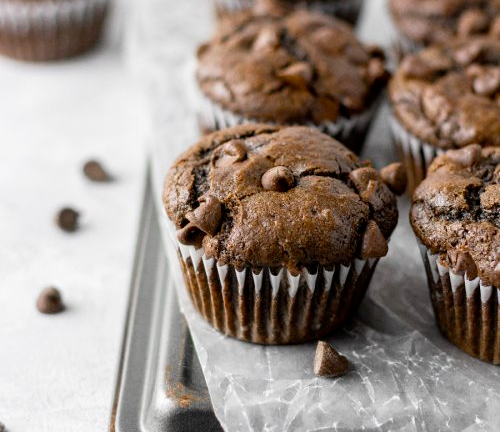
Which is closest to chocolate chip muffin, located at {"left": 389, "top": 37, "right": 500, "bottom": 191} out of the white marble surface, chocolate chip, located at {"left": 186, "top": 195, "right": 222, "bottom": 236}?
chocolate chip, located at {"left": 186, "top": 195, "right": 222, "bottom": 236}

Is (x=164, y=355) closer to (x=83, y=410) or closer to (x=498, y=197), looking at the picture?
(x=83, y=410)

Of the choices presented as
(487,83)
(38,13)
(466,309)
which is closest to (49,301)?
(466,309)

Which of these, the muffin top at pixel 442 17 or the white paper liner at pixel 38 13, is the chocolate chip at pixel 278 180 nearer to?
the muffin top at pixel 442 17

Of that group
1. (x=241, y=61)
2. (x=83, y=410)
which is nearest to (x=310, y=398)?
(x=83, y=410)

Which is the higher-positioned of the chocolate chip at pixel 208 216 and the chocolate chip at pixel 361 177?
the chocolate chip at pixel 361 177

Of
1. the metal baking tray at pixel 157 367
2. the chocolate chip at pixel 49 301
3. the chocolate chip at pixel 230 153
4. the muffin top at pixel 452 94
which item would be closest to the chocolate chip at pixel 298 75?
the muffin top at pixel 452 94
